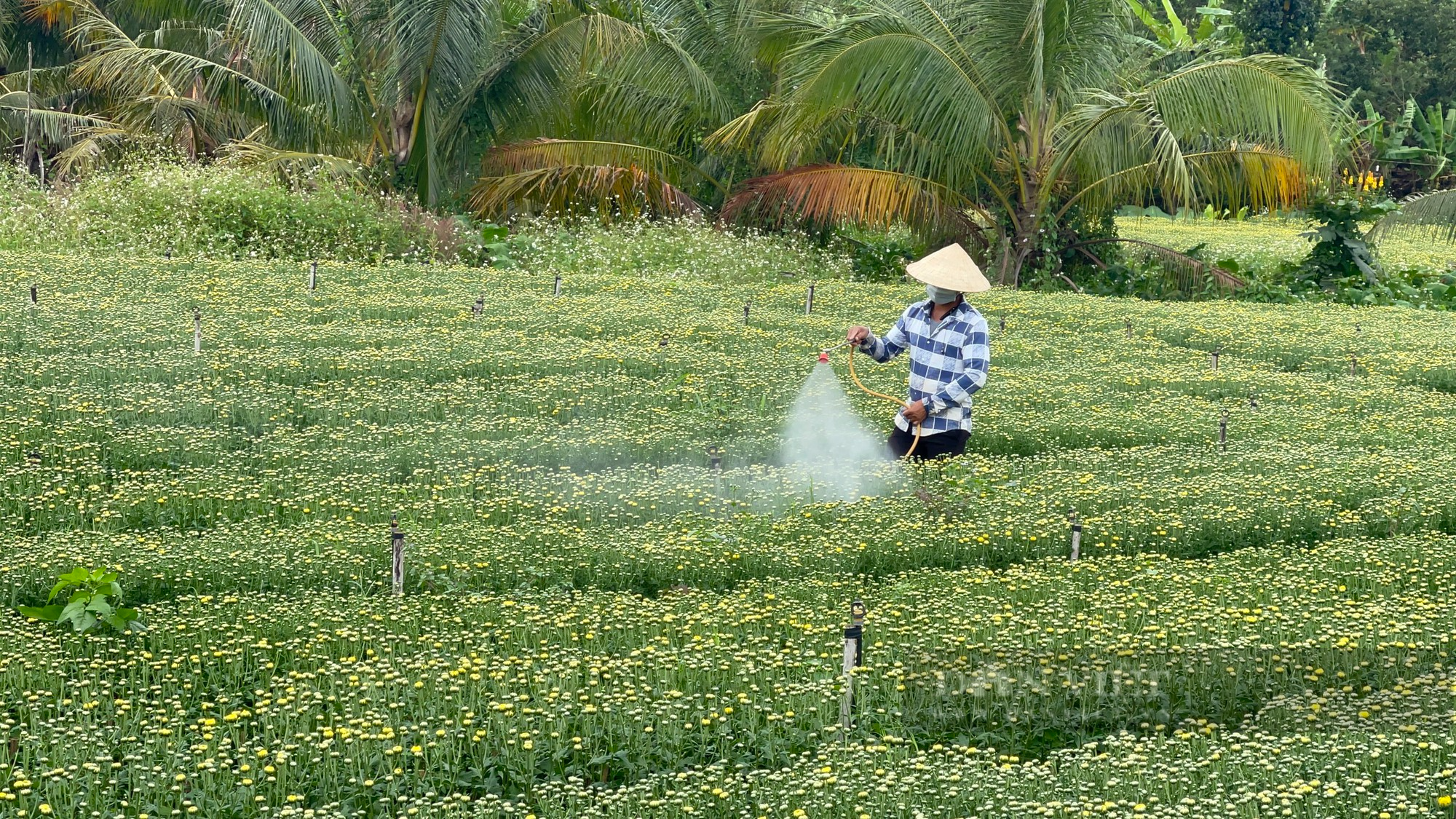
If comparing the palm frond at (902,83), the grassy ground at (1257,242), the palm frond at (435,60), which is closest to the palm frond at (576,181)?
the palm frond at (435,60)

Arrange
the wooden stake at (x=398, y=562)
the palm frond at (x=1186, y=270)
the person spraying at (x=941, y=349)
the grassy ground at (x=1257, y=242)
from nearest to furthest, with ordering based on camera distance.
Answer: the wooden stake at (x=398, y=562), the person spraying at (x=941, y=349), the palm frond at (x=1186, y=270), the grassy ground at (x=1257, y=242)

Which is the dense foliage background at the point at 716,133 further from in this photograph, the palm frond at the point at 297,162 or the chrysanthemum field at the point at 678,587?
the chrysanthemum field at the point at 678,587

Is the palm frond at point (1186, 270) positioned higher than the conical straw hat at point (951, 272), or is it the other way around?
the conical straw hat at point (951, 272)

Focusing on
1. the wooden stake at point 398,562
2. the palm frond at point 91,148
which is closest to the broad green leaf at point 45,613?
the wooden stake at point 398,562

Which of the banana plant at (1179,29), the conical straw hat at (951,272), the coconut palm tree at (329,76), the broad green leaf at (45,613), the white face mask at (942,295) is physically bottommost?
the broad green leaf at (45,613)

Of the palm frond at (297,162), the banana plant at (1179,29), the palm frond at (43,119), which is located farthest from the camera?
the banana plant at (1179,29)

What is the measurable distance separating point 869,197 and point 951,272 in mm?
11804

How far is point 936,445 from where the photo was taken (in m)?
10.1

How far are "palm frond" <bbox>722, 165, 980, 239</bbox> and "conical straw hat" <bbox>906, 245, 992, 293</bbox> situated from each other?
11.4 metres

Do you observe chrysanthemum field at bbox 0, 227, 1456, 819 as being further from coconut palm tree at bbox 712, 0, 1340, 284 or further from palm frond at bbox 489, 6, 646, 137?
palm frond at bbox 489, 6, 646, 137

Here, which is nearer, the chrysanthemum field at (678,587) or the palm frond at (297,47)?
the chrysanthemum field at (678,587)

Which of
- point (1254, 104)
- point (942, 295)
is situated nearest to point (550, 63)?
point (1254, 104)

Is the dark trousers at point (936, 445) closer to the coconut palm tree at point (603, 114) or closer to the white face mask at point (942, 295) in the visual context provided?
the white face mask at point (942, 295)

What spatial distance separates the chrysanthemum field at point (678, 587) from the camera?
5680 millimetres
